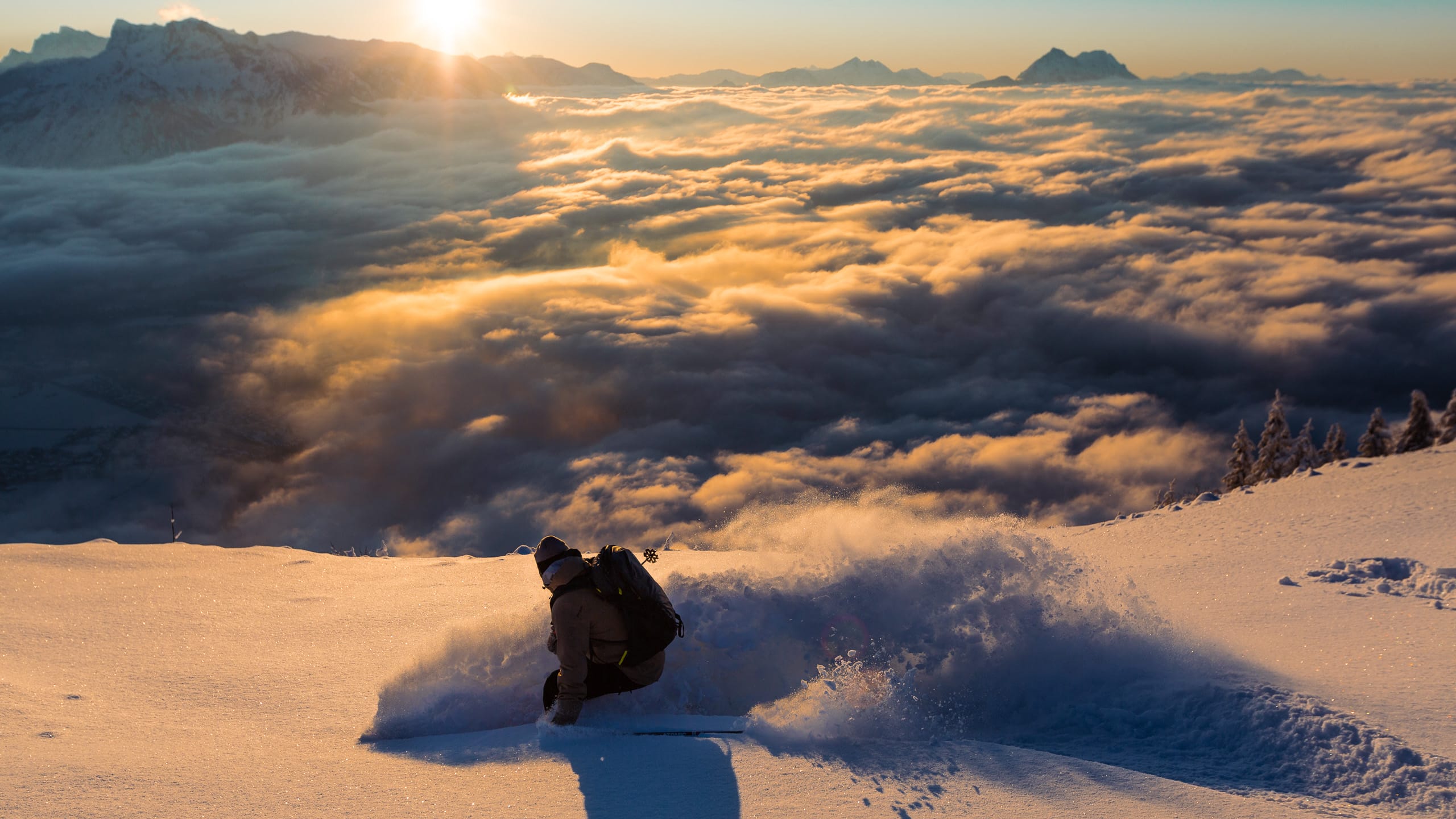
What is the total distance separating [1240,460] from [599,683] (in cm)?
4665

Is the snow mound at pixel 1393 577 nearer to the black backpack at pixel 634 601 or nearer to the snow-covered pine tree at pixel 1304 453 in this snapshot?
the black backpack at pixel 634 601

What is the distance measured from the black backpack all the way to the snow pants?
4.5 inches

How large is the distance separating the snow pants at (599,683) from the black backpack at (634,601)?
0.11 metres

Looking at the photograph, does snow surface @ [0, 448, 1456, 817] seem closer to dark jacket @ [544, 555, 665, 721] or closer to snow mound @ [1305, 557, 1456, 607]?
snow mound @ [1305, 557, 1456, 607]

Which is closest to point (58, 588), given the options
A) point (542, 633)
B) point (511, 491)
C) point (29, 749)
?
point (29, 749)

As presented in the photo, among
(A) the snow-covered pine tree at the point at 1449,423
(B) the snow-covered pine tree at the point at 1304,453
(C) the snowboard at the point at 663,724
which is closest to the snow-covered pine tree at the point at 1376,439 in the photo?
(B) the snow-covered pine tree at the point at 1304,453

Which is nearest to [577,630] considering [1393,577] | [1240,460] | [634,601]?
[634,601]

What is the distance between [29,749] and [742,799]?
12.0ft

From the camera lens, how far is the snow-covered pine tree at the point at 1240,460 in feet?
133

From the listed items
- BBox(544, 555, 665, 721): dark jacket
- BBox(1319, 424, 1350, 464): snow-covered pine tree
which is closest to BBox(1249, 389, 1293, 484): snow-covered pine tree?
BBox(1319, 424, 1350, 464): snow-covered pine tree

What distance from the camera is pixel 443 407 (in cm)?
15725

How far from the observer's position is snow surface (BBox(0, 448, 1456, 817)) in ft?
12.4

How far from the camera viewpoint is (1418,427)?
3584 cm

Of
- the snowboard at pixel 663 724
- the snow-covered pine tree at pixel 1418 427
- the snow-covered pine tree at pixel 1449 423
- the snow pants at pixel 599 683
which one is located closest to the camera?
the snowboard at pixel 663 724
